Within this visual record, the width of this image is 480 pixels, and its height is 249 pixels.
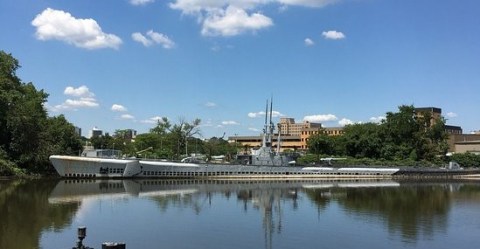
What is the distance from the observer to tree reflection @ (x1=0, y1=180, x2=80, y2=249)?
2433 cm

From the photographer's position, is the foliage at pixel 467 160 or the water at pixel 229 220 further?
the foliage at pixel 467 160

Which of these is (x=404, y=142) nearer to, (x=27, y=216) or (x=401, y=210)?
(x=401, y=210)

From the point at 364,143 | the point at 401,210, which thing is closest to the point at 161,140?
the point at 364,143

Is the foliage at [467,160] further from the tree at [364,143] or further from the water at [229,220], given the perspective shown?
the water at [229,220]

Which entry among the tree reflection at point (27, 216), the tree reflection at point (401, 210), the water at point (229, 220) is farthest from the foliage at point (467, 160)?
the tree reflection at point (27, 216)

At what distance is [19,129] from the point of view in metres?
67.6

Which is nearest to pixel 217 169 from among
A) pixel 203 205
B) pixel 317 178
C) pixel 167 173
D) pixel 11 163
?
pixel 167 173

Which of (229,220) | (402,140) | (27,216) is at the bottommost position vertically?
(229,220)

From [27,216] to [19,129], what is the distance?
3909cm

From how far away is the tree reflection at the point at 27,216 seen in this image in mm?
24328

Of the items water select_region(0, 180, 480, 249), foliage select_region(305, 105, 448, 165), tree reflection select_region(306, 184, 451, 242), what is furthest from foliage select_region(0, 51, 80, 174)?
foliage select_region(305, 105, 448, 165)

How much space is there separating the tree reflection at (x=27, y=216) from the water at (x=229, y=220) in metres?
0.05

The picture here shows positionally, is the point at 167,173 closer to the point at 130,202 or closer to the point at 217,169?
the point at 217,169

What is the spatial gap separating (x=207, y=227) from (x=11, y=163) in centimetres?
4380
